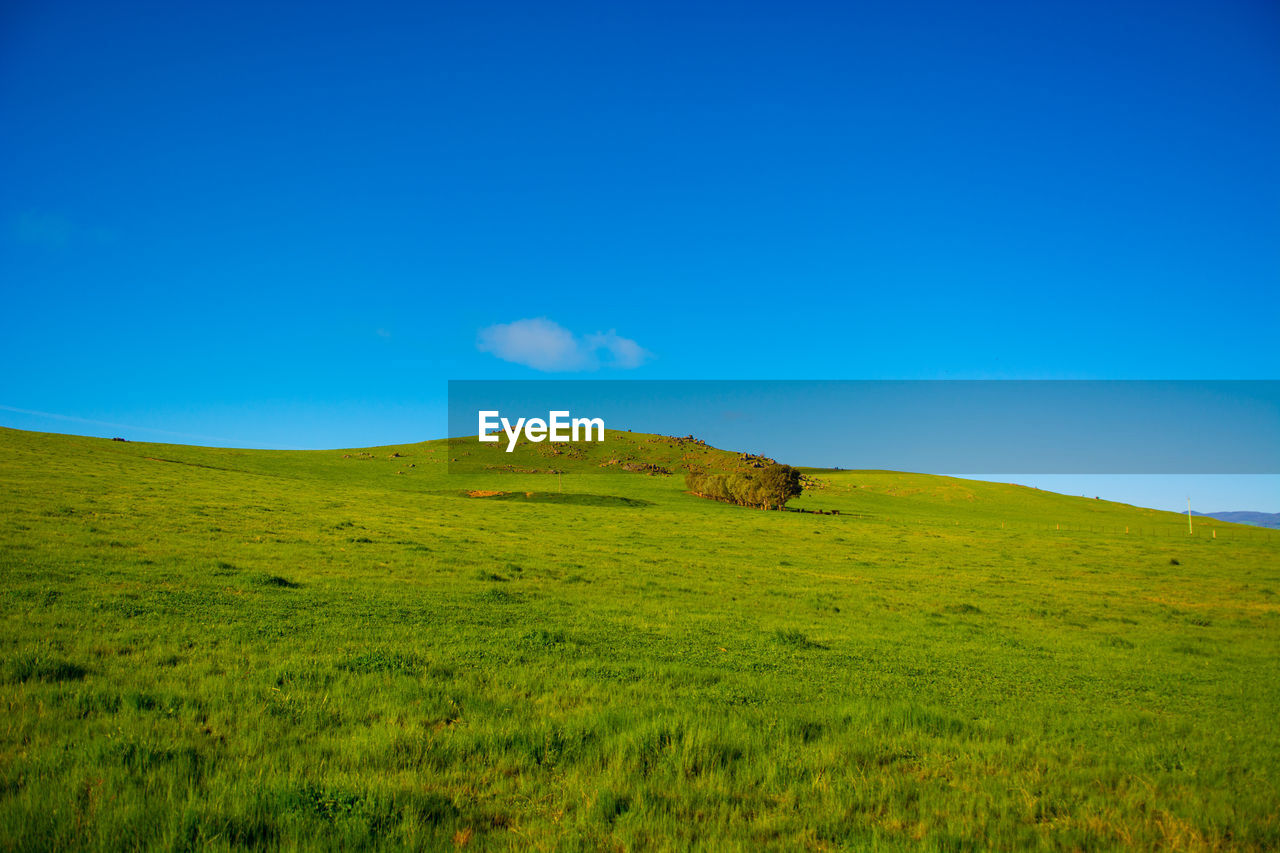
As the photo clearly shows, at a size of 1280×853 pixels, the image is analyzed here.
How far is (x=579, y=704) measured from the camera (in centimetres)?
924

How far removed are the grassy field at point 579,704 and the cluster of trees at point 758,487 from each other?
56.9 m

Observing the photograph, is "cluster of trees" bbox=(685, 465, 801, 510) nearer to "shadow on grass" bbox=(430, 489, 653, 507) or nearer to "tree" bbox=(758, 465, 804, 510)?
"tree" bbox=(758, 465, 804, 510)

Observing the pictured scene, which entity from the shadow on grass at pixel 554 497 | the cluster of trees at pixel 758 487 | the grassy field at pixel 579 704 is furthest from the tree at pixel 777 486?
the grassy field at pixel 579 704

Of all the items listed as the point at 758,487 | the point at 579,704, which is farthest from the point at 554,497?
the point at 579,704

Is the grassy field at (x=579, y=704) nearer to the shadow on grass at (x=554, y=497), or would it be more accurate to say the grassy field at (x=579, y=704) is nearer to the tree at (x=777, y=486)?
the shadow on grass at (x=554, y=497)

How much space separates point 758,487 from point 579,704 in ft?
263

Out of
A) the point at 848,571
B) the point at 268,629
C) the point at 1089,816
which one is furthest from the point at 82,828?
the point at 848,571

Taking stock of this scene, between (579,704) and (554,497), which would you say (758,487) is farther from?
(579,704)

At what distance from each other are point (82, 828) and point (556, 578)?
62.3 ft

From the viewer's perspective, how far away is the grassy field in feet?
19.2

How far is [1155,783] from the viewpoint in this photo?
7.40 meters

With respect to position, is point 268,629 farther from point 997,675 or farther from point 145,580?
point 997,675

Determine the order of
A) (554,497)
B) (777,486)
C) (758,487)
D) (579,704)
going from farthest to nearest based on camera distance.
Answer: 1. (758,487)
2. (777,486)
3. (554,497)
4. (579,704)

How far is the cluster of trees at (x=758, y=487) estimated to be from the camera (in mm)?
85375
